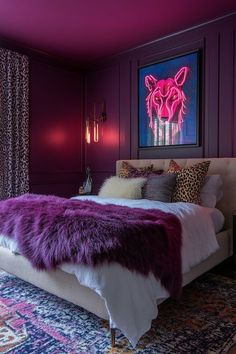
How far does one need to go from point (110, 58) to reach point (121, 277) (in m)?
3.79

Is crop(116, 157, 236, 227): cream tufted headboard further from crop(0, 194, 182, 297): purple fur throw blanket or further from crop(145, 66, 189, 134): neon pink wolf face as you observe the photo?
crop(0, 194, 182, 297): purple fur throw blanket

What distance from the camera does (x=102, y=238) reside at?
5.75 ft

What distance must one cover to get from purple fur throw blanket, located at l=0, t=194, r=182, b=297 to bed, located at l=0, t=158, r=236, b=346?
0.15 m

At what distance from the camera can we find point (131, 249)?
1.74 m

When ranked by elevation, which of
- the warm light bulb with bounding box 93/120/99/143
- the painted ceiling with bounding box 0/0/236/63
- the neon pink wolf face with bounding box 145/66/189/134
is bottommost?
the warm light bulb with bounding box 93/120/99/143

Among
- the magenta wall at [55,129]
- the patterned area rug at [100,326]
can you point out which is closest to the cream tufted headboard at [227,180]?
the patterned area rug at [100,326]

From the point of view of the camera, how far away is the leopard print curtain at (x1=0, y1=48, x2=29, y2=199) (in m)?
3.95

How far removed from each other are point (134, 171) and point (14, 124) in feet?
5.92

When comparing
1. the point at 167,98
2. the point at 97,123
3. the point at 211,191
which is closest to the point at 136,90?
the point at 167,98

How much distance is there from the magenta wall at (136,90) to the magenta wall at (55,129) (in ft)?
0.85

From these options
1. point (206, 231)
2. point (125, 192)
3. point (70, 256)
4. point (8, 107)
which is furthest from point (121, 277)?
point (8, 107)

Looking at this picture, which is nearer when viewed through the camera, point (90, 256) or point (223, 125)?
point (90, 256)

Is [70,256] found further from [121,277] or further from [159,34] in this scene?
[159,34]

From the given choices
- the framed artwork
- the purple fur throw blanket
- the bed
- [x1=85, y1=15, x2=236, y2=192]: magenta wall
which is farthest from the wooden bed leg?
the framed artwork
